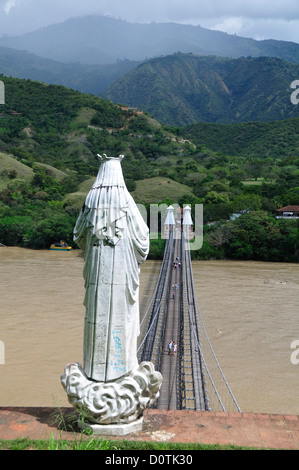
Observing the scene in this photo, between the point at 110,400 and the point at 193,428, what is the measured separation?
0.64 m

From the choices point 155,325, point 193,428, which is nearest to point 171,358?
point 155,325

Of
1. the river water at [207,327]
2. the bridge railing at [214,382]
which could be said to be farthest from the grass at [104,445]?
the bridge railing at [214,382]

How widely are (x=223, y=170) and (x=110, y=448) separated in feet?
135

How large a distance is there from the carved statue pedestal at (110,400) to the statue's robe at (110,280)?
9 cm

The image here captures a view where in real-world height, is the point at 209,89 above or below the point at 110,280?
above

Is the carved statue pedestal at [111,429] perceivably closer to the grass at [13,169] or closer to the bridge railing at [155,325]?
the bridge railing at [155,325]

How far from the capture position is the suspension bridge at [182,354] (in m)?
6.70

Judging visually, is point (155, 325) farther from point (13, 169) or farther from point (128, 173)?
point (128, 173)

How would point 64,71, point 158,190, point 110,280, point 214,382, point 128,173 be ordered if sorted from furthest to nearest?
point 64,71
point 128,173
point 158,190
point 214,382
point 110,280

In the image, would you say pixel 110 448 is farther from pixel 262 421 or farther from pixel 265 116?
pixel 265 116

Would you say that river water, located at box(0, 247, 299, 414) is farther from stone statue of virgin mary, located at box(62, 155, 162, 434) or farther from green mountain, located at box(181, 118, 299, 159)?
green mountain, located at box(181, 118, 299, 159)

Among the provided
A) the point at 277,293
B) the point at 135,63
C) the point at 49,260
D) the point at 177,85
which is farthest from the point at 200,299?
the point at 135,63

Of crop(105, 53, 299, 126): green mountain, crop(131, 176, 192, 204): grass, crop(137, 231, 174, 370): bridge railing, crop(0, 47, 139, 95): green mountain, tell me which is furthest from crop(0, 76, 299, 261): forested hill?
crop(0, 47, 139, 95): green mountain

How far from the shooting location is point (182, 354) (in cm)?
856
